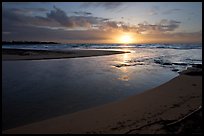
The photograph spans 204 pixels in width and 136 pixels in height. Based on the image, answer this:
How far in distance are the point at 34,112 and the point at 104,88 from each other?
4740 mm

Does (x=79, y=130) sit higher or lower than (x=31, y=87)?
lower

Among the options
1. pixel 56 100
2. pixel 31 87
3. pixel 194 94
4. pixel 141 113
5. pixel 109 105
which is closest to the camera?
pixel 141 113

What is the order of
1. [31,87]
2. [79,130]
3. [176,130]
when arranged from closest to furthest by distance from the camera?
1. [176,130]
2. [79,130]
3. [31,87]

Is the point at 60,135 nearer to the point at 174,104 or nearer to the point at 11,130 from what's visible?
the point at 11,130

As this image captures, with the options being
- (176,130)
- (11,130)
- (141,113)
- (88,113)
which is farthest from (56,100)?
(176,130)

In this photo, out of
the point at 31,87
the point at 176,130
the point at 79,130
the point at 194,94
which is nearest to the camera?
the point at 176,130

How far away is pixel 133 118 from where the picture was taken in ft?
21.0

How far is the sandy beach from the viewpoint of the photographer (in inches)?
217

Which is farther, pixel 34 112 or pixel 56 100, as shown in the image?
pixel 56 100

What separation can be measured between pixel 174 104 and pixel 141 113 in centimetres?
186

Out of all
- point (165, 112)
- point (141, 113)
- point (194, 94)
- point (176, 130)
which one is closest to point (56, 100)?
point (141, 113)

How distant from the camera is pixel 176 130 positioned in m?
5.18

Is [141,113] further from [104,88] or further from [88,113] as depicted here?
[104,88]

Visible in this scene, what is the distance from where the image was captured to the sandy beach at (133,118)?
18.1 ft
